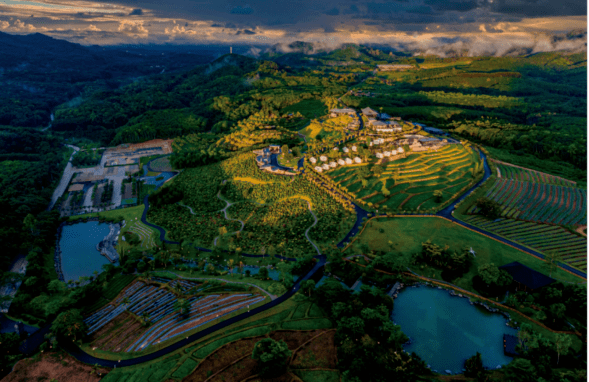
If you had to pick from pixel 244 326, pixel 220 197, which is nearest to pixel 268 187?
pixel 220 197

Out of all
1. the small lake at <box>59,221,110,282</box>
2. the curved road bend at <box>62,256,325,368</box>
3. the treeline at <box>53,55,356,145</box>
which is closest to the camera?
the curved road bend at <box>62,256,325,368</box>

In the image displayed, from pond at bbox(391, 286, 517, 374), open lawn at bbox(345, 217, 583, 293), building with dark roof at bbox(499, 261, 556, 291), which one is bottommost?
pond at bbox(391, 286, 517, 374)

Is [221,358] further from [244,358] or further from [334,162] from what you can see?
[334,162]

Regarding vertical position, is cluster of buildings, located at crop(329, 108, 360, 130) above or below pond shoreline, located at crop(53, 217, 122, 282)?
above

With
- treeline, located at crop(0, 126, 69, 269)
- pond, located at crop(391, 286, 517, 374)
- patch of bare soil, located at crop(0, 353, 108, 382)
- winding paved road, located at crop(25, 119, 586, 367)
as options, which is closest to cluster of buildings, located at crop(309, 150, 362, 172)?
winding paved road, located at crop(25, 119, 586, 367)

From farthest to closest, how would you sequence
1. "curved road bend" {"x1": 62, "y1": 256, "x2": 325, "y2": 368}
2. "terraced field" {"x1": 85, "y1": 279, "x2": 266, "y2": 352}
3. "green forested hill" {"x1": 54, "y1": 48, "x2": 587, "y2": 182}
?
"green forested hill" {"x1": 54, "y1": 48, "x2": 587, "y2": 182} < "terraced field" {"x1": 85, "y1": 279, "x2": 266, "y2": 352} < "curved road bend" {"x1": 62, "y1": 256, "x2": 325, "y2": 368}

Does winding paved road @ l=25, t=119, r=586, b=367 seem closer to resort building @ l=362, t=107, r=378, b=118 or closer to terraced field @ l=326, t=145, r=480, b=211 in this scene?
terraced field @ l=326, t=145, r=480, b=211

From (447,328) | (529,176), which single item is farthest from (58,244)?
(529,176)
